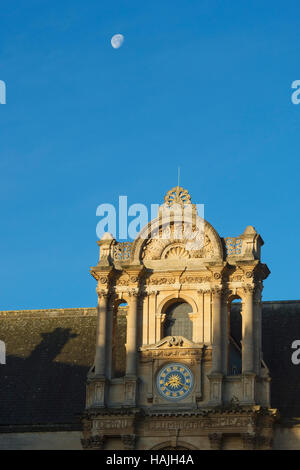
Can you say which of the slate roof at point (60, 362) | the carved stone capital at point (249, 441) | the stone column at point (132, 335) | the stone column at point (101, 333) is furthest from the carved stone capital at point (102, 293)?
the carved stone capital at point (249, 441)

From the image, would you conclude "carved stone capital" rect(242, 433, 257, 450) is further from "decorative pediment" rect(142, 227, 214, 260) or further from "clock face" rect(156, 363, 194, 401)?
"decorative pediment" rect(142, 227, 214, 260)

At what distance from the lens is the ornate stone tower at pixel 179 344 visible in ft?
198

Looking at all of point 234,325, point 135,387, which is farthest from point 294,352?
point 135,387

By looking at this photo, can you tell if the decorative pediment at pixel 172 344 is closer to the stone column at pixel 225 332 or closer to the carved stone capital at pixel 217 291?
the stone column at pixel 225 332

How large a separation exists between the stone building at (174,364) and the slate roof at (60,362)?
0.07 meters

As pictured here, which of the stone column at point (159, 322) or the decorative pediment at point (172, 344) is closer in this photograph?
the decorative pediment at point (172, 344)

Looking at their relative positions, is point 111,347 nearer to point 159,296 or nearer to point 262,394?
point 159,296

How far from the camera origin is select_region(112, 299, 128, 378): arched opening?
63.8 meters

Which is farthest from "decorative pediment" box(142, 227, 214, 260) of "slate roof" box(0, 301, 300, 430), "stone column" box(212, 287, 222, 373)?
"slate roof" box(0, 301, 300, 430)

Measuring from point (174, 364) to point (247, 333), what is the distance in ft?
11.5
